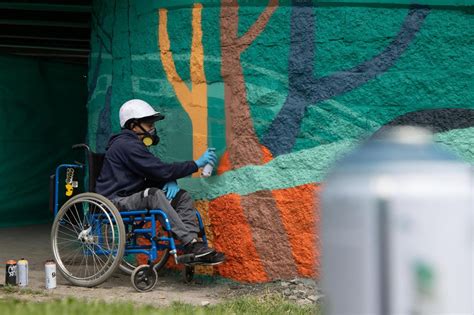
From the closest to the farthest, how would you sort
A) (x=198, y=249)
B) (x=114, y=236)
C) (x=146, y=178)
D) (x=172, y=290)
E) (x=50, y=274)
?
(x=114, y=236)
(x=198, y=249)
(x=50, y=274)
(x=172, y=290)
(x=146, y=178)

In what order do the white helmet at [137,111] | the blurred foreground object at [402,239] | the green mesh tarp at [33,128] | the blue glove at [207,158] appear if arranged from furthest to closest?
the green mesh tarp at [33,128] < the white helmet at [137,111] < the blue glove at [207,158] < the blurred foreground object at [402,239]

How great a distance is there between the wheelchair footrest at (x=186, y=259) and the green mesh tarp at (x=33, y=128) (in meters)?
5.84

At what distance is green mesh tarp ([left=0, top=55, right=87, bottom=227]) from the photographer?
37.7ft

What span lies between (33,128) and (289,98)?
6420 millimetres

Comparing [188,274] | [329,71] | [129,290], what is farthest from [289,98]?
[129,290]

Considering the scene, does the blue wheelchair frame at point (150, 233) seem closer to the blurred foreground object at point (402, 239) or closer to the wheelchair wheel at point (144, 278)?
the wheelchair wheel at point (144, 278)

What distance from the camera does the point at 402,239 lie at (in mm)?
1843

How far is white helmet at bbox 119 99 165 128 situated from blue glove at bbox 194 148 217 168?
Result: 47 cm

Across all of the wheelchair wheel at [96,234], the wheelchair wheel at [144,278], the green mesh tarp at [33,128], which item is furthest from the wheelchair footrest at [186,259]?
the green mesh tarp at [33,128]

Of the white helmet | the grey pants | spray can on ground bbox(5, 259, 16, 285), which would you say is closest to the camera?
the grey pants

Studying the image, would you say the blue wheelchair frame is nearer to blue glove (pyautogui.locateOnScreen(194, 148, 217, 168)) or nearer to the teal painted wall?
blue glove (pyautogui.locateOnScreen(194, 148, 217, 168))

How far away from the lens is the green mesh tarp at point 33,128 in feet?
37.7

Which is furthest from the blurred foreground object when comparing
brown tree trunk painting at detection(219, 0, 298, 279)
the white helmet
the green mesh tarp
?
the green mesh tarp

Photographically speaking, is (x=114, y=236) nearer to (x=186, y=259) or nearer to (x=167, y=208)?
(x=167, y=208)
